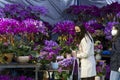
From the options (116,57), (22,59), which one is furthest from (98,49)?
(22,59)

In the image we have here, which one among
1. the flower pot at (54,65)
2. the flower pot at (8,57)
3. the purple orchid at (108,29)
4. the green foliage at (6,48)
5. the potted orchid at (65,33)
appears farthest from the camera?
the purple orchid at (108,29)

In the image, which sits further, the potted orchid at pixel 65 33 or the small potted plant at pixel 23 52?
the potted orchid at pixel 65 33

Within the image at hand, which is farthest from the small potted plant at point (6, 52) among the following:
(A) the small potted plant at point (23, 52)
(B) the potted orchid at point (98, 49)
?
(B) the potted orchid at point (98, 49)

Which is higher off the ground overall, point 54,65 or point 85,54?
point 85,54

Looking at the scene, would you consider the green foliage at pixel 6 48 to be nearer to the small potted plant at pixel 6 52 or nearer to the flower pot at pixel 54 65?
the small potted plant at pixel 6 52

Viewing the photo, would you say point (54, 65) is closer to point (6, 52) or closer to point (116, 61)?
point (6, 52)

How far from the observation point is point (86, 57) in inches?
332

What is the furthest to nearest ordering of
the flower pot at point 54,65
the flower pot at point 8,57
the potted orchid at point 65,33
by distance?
the potted orchid at point 65,33 < the flower pot at point 54,65 < the flower pot at point 8,57

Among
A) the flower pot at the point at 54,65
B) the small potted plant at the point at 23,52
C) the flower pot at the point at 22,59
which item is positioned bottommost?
the flower pot at the point at 54,65

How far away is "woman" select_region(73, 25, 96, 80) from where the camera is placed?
8391 mm

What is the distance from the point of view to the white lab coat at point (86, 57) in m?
8.38

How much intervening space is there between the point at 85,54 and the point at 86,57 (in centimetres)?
9

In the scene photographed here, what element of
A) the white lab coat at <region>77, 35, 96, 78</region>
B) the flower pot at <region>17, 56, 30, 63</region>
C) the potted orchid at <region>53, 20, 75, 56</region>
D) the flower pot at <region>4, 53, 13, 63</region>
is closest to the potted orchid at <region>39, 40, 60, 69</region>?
the potted orchid at <region>53, 20, 75, 56</region>

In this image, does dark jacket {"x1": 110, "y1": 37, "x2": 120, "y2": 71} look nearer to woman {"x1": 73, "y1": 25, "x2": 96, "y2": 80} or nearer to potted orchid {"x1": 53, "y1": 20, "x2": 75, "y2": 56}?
woman {"x1": 73, "y1": 25, "x2": 96, "y2": 80}
